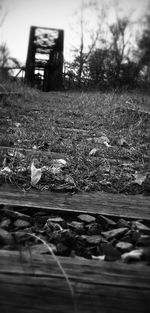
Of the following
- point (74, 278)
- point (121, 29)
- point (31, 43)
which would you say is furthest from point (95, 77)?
point (74, 278)

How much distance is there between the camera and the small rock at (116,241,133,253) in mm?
1272

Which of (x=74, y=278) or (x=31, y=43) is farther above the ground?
(x=31, y=43)

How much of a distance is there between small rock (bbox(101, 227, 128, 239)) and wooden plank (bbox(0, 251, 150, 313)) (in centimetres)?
37

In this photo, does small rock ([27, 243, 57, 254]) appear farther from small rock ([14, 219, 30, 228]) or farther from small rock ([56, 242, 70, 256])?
small rock ([14, 219, 30, 228])

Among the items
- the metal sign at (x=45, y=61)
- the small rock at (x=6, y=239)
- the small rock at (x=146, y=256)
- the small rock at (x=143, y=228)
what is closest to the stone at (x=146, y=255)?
the small rock at (x=146, y=256)

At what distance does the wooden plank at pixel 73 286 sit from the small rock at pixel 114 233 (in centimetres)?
37

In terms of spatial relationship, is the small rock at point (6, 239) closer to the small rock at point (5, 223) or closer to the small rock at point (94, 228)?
the small rock at point (5, 223)

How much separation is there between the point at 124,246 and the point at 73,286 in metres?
0.41

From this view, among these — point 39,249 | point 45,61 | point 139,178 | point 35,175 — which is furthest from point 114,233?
point 45,61

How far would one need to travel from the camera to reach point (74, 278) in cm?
96

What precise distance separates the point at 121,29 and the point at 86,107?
2422 centimetres

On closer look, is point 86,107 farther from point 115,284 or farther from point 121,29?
point 121,29

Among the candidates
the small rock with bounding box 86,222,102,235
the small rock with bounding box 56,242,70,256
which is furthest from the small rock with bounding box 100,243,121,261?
the small rock with bounding box 86,222,102,235

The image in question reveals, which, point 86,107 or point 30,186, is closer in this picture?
point 30,186
